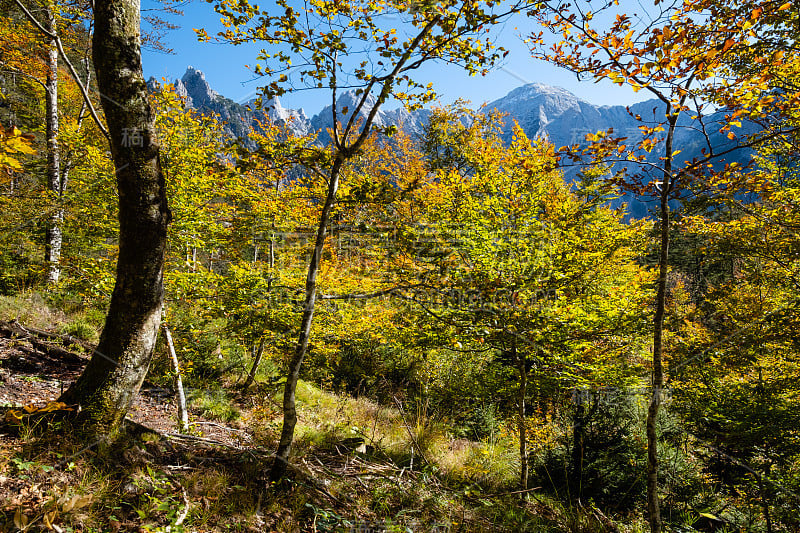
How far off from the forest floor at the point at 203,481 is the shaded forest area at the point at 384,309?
27 mm

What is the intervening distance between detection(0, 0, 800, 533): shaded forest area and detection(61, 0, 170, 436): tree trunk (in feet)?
0.06

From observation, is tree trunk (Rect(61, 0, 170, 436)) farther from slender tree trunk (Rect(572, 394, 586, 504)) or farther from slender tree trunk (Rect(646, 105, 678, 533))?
slender tree trunk (Rect(572, 394, 586, 504))

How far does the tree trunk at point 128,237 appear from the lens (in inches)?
101

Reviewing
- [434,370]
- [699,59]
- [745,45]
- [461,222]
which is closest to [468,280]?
[461,222]

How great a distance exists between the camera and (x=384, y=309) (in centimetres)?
856

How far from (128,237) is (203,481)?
85.6 inches

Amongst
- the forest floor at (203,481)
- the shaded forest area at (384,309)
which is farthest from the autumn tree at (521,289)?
the forest floor at (203,481)

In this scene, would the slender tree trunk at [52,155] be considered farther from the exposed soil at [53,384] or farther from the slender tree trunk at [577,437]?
the slender tree trunk at [577,437]

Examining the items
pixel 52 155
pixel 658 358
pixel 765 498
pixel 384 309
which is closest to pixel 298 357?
pixel 658 358

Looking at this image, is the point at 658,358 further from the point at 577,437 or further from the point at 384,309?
the point at 384,309

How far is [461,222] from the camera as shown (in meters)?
6.20

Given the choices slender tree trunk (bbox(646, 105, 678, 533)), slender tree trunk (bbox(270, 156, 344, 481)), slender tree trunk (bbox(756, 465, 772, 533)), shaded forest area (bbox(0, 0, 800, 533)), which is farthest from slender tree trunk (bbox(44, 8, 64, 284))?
slender tree trunk (bbox(756, 465, 772, 533))

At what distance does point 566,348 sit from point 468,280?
73.9 inches

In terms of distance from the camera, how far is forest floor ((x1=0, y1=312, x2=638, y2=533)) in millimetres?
2209
